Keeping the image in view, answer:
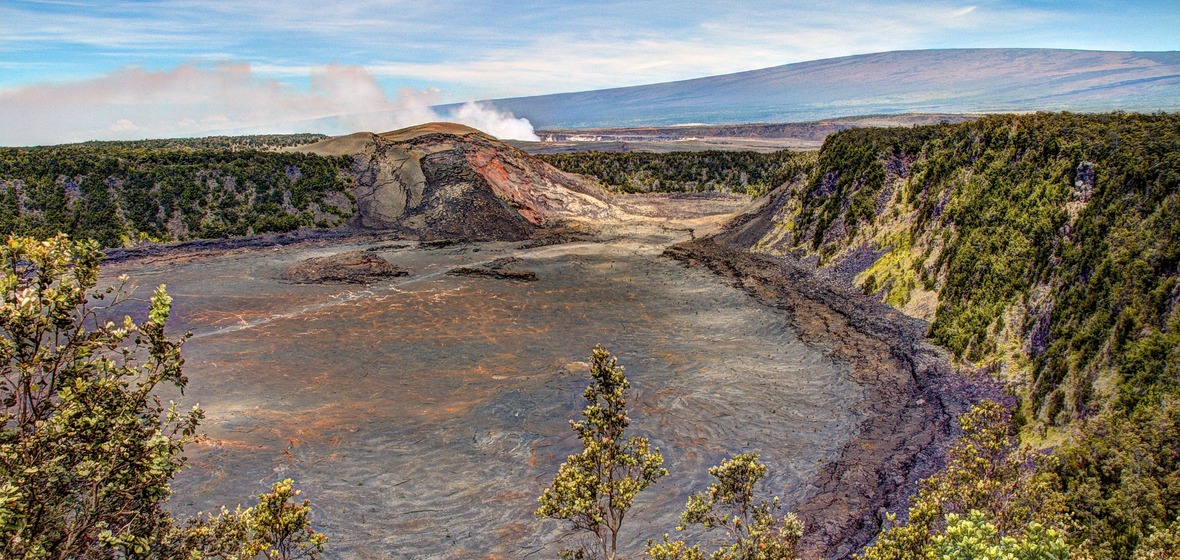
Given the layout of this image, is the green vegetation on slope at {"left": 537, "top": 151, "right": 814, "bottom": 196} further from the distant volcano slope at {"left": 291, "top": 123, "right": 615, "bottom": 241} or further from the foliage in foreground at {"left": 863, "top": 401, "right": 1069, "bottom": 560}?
the foliage in foreground at {"left": 863, "top": 401, "right": 1069, "bottom": 560}

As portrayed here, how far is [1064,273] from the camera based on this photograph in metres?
15.0

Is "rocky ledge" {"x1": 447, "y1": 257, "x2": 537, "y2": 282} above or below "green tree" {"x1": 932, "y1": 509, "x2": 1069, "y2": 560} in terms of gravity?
below

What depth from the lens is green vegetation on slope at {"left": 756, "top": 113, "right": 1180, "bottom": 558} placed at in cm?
952

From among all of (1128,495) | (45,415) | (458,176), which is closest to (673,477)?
(1128,495)

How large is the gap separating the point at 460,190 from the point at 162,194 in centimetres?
1769

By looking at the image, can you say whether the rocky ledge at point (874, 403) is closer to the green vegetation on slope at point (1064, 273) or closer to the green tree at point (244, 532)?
the green vegetation on slope at point (1064, 273)

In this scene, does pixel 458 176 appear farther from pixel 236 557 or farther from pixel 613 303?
pixel 236 557

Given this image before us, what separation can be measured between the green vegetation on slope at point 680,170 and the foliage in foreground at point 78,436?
53835 mm

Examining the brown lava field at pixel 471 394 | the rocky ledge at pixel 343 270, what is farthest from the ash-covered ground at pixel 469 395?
the rocky ledge at pixel 343 270

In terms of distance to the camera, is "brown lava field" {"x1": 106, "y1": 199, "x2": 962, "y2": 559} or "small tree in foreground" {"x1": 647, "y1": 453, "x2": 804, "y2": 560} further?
"brown lava field" {"x1": 106, "y1": 199, "x2": 962, "y2": 559}

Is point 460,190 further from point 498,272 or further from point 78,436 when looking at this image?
point 78,436

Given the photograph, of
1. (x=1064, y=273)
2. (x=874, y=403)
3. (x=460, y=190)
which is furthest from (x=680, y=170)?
(x=874, y=403)

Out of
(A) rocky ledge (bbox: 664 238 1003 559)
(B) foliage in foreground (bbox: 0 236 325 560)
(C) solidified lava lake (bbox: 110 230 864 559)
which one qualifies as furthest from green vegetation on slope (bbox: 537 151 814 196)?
(B) foliage in foreground (bbox: 0 236 325 560)

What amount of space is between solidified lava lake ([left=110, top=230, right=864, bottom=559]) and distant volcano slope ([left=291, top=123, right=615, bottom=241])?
12.9 m
